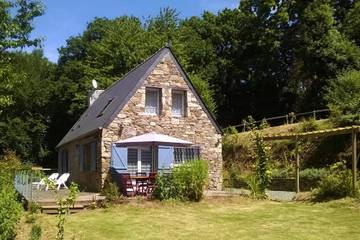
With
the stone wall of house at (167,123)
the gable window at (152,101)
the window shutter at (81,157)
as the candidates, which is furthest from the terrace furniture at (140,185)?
the window shutter at (81,157)

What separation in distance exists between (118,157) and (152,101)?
300 centimetres

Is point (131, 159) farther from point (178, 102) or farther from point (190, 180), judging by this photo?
point (190, 180)

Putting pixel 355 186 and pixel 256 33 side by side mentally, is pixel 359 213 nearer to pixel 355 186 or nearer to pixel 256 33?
pixel 355 186

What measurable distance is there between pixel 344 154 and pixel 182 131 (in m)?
7.27

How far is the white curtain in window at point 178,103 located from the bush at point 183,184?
17.3ft

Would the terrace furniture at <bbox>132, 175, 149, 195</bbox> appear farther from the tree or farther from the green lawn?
the tree

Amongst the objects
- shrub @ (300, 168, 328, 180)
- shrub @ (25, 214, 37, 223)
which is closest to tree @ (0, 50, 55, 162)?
shrub @ (300, 168, 328, 180)

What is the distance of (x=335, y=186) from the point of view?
1603 cm

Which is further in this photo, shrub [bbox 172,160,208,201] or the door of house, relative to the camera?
the door of house

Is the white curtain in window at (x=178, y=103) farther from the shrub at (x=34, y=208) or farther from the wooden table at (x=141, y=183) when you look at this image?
the shrub at (x=34, y=208)

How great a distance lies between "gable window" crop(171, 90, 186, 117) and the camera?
22.2 m

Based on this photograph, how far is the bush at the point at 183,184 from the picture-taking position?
17031 mm

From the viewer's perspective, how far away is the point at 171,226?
12969 mm

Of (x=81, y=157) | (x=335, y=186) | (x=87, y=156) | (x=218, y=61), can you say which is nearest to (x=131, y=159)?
(x=87, y=156)
